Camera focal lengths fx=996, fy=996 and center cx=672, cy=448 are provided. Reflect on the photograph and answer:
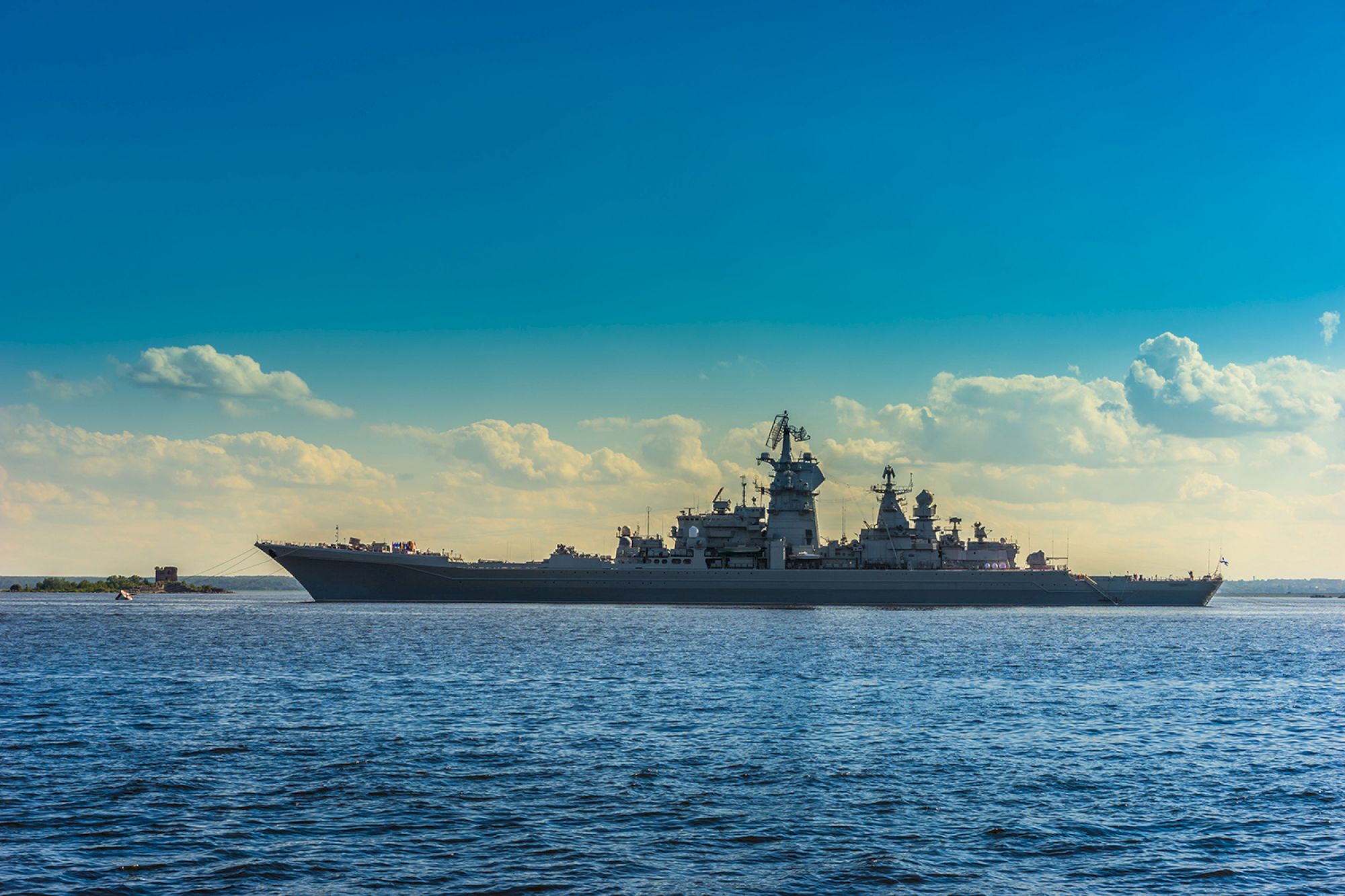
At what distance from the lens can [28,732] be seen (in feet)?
83.7

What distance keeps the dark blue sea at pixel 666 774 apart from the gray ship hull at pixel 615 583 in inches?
1706

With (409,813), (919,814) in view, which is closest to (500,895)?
(409,813)

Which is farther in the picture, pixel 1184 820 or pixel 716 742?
pixel 716 742

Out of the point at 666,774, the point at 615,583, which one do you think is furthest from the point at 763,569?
the point at 666,774

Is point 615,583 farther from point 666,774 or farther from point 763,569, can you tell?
point 666,774

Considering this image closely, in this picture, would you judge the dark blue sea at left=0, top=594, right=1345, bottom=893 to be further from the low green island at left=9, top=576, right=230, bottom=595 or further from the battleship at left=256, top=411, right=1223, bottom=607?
the low green island at left=9, top=576, right=230, bottom=595

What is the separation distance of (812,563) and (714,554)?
31.1ft

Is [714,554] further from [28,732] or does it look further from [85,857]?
[85,857]

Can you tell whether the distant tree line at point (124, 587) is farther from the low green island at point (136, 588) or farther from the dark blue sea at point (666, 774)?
the dark blue sea at point (666, 774)

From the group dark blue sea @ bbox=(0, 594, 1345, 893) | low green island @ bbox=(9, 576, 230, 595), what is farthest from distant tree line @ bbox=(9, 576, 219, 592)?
dark blue sea @ bbox=(0, 594, 1345, 893)

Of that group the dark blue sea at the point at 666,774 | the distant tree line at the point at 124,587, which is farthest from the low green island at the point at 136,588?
the dark blue sea at the point at 666,774

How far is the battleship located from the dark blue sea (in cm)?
4364

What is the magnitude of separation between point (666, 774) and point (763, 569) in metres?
69.9

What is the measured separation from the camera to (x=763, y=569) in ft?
296
